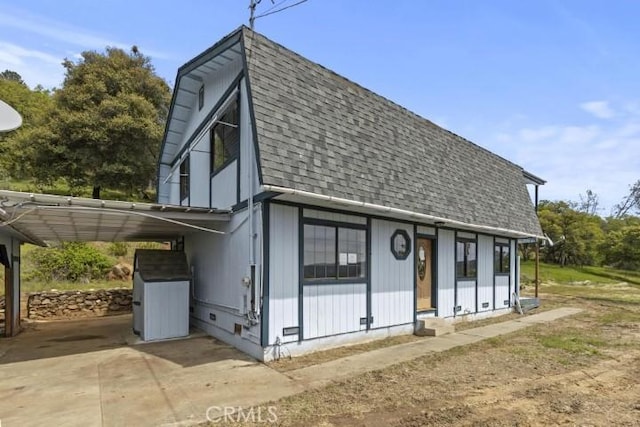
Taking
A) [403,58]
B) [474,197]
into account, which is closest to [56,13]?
[403,58]

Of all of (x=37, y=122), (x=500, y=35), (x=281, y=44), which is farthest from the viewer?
(x=37, y=122)

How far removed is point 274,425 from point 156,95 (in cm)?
2445

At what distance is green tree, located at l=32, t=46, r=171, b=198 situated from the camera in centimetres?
2169

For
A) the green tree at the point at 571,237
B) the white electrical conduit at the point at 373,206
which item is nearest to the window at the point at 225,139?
the white electrical conduit at the point at 373,206

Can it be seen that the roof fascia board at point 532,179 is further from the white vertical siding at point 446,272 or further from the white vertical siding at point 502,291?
the white vertical siding at point 446,272

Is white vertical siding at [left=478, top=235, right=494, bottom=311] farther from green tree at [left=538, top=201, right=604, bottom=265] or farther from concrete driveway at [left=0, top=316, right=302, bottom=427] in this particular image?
green tree at [left=538, top=201, right=604, bottom=265]

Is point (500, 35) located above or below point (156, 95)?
below

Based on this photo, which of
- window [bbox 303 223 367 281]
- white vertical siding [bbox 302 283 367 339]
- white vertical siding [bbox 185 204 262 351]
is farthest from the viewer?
window [bbox 303 223 367 281]

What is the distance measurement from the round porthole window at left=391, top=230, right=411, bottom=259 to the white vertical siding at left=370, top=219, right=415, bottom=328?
0.30 feet

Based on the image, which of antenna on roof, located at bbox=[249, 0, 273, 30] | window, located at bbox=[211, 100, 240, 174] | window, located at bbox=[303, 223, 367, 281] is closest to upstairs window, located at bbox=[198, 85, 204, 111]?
window, located at bbox=[211, 100, 240, 174]

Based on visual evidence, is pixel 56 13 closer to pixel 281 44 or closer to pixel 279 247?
pixel 281 44

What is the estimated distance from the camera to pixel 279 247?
7.13 m

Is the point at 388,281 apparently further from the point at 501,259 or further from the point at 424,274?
the point at 501,259

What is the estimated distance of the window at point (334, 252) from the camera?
7586mm
